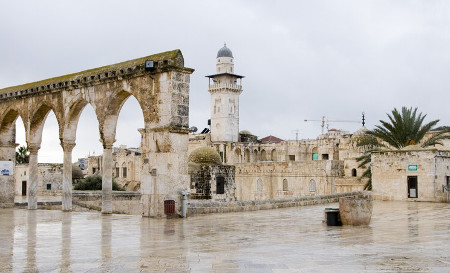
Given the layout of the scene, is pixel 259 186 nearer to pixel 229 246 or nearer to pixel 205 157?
pixel 205 157

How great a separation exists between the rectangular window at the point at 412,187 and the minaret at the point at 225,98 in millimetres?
67731

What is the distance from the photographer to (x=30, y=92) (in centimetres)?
2252

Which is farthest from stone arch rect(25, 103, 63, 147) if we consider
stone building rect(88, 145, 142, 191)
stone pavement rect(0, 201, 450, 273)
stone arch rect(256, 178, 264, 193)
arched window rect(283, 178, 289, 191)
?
stone building rect(88, 145, 142, 191)

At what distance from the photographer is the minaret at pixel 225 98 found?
299 ft

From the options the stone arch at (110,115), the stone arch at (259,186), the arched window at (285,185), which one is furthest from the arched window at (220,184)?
the stone arch at (259,186)

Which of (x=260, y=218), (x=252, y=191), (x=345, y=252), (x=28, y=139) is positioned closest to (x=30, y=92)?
(x=28, y=139)

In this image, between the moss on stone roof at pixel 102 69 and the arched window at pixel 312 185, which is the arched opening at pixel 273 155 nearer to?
the arched window at pixel 312 185

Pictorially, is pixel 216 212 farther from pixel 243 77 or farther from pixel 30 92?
pixel 243 77

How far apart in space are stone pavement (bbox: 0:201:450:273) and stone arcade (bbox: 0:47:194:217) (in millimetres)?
2239

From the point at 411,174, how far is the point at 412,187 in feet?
1.89

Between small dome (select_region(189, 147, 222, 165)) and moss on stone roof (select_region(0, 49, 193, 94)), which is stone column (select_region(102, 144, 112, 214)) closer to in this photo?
moss on stone roof (select_region(0, 49, 193, 94))

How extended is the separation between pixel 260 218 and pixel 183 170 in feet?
9.67

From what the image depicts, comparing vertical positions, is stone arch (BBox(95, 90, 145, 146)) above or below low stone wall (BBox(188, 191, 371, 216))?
above

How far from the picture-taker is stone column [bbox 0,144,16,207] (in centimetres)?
2445
